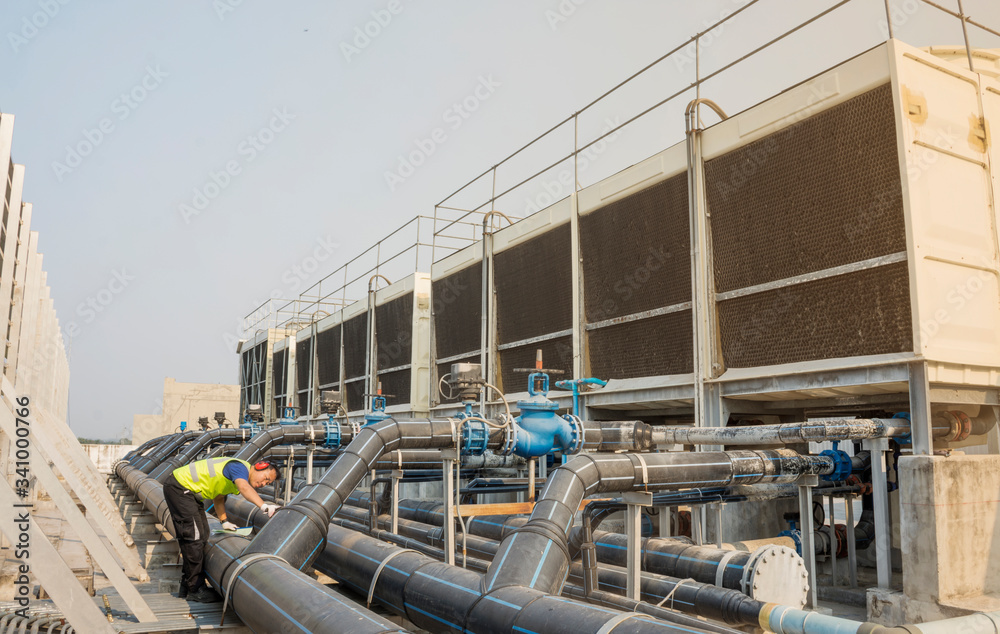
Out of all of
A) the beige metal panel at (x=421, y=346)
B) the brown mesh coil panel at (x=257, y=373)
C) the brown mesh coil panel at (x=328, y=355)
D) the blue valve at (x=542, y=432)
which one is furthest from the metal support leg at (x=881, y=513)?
the brown mesh coil panel at (x=257, y=373)

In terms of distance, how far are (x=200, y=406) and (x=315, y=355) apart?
17.7m

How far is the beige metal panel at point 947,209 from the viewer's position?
851 cm

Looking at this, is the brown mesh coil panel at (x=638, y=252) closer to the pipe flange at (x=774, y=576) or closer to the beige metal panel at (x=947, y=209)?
the beige metal panel at (x=947, y=209)

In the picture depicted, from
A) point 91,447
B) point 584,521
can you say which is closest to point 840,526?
point 584,521

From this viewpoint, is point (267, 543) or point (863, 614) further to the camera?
point (863, 614)

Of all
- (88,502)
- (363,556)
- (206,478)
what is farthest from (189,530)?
(363,556)

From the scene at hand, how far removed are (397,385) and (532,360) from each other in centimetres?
805

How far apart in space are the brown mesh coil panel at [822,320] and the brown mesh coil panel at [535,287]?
13.8 ft

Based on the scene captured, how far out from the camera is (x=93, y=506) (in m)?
7.82

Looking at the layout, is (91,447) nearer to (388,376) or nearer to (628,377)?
(388,376)

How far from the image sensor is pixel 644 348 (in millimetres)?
12602

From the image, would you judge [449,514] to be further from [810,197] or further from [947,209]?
[947,209]

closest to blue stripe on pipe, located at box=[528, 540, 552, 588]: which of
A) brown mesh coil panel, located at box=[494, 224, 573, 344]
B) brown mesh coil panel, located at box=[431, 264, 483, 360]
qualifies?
brown mesh coil panel, located at box=[494, 224, 573, 344]

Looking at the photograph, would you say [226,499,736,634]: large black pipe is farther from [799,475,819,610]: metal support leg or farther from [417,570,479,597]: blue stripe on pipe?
[799,475,819,610]: metal support leg
